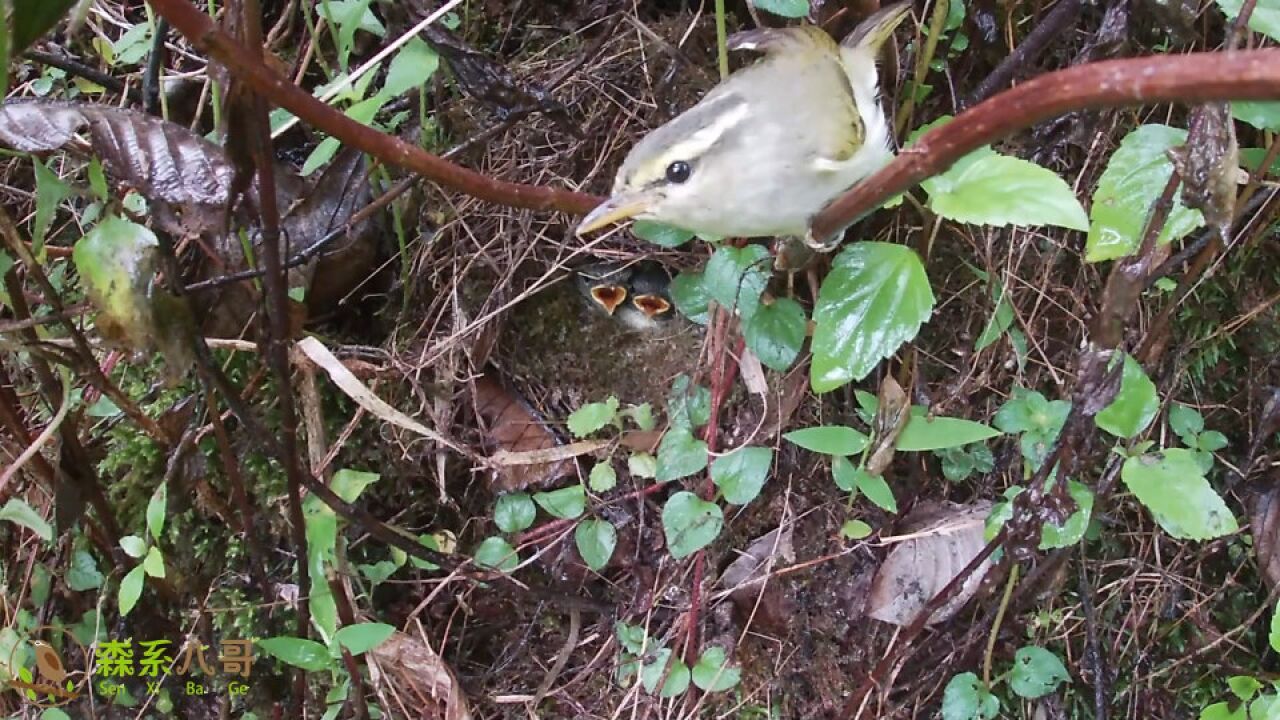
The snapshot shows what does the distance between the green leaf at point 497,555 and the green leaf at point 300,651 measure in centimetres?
30

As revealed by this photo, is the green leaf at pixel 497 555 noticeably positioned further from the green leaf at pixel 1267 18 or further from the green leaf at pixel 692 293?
the green leaf at pixel 1267 18

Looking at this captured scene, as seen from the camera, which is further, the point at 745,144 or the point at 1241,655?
the point at 1241,655

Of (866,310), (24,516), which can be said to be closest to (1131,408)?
(866,310)

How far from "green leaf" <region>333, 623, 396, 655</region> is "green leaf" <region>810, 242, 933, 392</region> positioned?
745 millimetres

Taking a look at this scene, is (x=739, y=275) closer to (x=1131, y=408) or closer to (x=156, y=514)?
Result: (x=1131, y=408)

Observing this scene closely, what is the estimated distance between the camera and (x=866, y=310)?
120cm

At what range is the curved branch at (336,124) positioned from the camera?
81cm

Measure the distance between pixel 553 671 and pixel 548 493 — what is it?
0.33m

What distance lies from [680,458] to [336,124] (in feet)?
2.73

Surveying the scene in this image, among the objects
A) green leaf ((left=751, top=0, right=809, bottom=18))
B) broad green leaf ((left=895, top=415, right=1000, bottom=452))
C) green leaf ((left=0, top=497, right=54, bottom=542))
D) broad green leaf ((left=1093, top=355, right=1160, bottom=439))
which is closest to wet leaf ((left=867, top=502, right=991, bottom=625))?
broad green leaf ((left=895, top=415, right=1000, bottom=452))

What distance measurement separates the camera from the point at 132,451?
5.57ft

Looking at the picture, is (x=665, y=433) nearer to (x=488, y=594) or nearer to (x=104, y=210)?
(x=488, y=594)

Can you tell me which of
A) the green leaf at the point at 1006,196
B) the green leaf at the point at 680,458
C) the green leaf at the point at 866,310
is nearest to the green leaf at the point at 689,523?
the green leaf at the point at 680,458

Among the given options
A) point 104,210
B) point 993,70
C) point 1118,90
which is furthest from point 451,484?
point 1118,90
